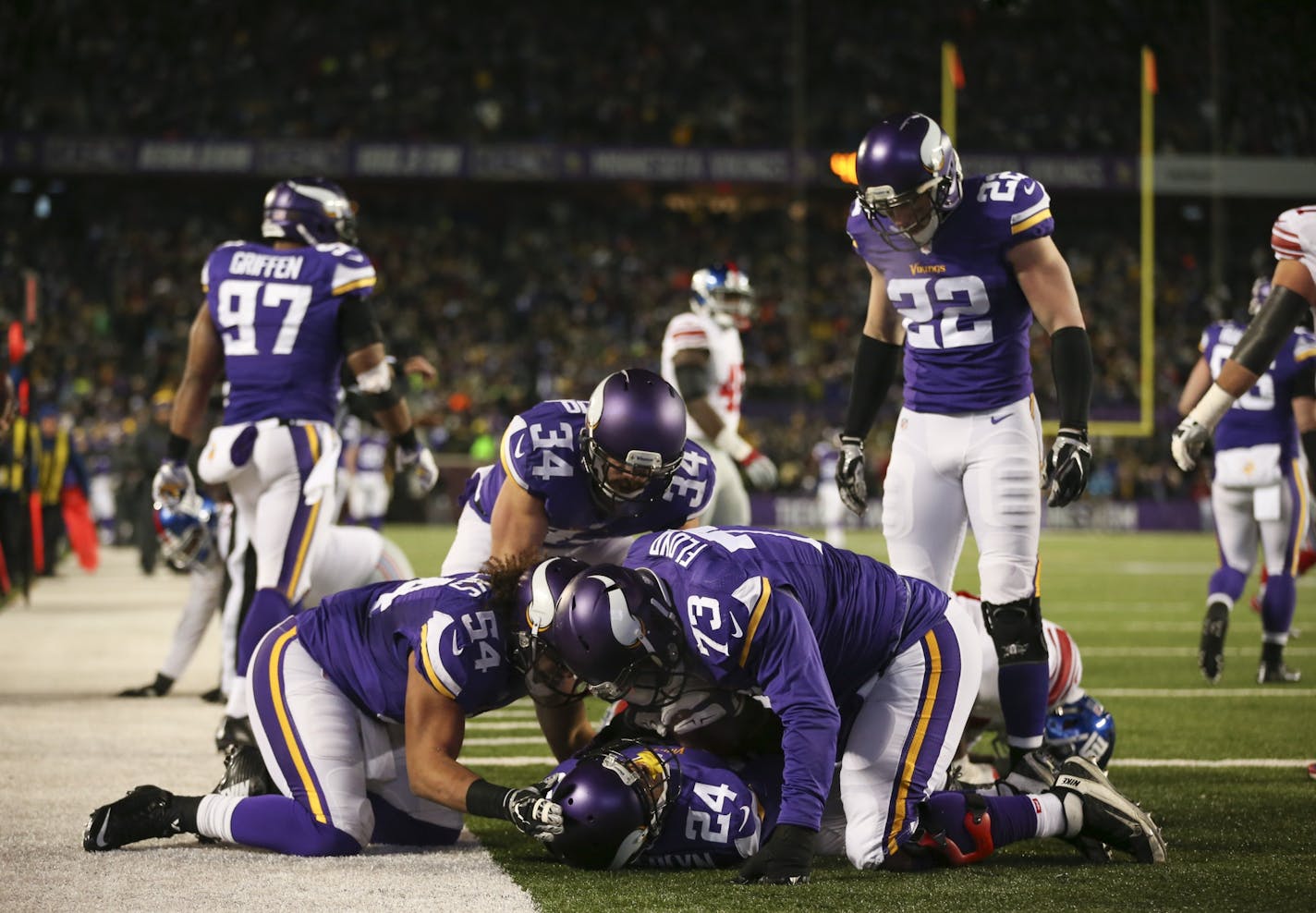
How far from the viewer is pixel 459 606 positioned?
3645 mm

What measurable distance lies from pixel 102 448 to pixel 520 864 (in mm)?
20650

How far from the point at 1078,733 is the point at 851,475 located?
102 centimetres

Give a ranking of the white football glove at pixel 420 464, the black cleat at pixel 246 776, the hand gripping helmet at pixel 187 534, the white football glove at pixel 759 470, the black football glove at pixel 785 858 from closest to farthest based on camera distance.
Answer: the black football glove at pixel 785 858, the black cleat at pixel 246 776, the white football glove at pixel 420 464, the hand gripping helmet at pixel 187 534, the white football glove at pixel 759 470

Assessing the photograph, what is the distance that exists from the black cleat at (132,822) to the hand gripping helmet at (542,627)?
1.00 metres

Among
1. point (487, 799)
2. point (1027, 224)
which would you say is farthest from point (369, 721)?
point (1027, 224)

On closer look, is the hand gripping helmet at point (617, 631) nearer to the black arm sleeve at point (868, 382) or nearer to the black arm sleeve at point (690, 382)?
the black arm sleeve at point (868, 382)

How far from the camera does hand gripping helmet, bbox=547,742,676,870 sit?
3.48m

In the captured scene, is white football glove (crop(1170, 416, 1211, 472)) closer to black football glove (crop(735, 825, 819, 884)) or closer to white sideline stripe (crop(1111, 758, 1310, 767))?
white sideline stripe (crop(1111, 758, 1310, 767))

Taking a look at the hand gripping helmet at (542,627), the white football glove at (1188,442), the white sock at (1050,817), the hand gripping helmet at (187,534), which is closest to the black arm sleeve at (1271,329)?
the white football glove at (1188,442)

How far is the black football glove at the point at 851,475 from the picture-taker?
197 inches

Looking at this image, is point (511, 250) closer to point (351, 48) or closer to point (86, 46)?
point (351, 48)

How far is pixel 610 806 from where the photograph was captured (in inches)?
137

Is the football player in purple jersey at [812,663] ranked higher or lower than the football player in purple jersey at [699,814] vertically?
higher

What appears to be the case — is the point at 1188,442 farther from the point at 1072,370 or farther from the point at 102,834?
the point at 102,834
